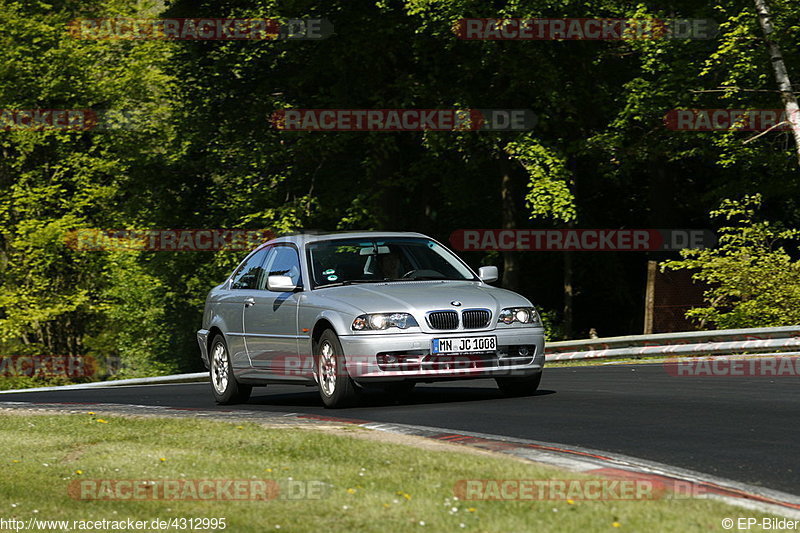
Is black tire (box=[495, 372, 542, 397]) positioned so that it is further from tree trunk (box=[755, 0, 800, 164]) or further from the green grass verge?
tree trunk (box=[755, 0, 800, 164])

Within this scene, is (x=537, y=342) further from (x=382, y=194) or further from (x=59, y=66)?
(x=59, y=66)

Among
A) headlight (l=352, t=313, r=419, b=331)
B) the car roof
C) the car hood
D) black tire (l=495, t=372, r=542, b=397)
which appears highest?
the car roof

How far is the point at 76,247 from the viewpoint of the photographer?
43781mm

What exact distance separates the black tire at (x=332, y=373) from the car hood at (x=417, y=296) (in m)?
0.43

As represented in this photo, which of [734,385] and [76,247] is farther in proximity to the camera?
[76,247]

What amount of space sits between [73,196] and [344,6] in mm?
16132

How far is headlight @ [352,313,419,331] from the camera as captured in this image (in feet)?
40.1

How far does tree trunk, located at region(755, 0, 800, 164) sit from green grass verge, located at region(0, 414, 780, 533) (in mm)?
17240

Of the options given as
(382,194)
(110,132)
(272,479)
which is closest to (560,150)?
(382,194)

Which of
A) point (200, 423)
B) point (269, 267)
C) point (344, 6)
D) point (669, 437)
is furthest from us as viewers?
point (344, 6)

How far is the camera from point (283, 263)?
13961 mm

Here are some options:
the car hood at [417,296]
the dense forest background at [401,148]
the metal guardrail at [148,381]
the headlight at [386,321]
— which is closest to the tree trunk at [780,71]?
the dense forest background at [401,148]

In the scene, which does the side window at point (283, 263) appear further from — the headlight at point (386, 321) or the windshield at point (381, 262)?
the headlight at point (386, 321)

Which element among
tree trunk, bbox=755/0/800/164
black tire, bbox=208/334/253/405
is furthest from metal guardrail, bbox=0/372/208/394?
black tire, bbox=208/334/253/405
